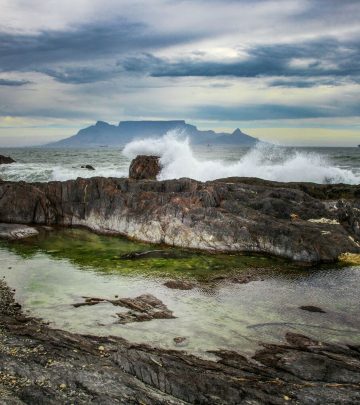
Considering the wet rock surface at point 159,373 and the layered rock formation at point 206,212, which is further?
the layered rock formation at point 206,212

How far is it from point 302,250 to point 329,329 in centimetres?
1112

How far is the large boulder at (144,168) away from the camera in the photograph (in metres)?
55.8

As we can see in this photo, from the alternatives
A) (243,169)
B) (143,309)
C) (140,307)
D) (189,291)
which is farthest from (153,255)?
(243,169)

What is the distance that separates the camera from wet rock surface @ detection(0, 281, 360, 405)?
10.6 meters

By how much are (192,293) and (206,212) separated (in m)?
11.3

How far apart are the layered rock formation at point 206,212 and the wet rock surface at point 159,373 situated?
13.8 metres

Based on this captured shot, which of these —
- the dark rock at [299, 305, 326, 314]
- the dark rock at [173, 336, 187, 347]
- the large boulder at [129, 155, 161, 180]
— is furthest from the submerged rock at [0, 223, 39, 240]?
the large boulder at [129, 155, 161, 180]

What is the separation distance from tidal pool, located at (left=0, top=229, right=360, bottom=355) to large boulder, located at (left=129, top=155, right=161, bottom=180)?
26219mm

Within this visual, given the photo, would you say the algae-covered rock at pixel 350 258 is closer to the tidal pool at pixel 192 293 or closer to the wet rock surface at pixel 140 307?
the tidal pool at pixel 192 293

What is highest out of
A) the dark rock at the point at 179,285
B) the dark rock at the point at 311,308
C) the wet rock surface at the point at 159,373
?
the wet rock surface at the point at 159,373

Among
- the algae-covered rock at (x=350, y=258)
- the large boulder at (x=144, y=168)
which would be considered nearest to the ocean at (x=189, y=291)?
the algae-covered rock at (x=350, y=258)

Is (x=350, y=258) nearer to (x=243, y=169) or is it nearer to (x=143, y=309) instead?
(x=143, y=309)

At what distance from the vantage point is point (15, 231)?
106 ft

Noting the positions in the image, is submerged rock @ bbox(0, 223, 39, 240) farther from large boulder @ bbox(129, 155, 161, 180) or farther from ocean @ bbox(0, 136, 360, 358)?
large boulder @ bbox(129, 155, 161, 180)
